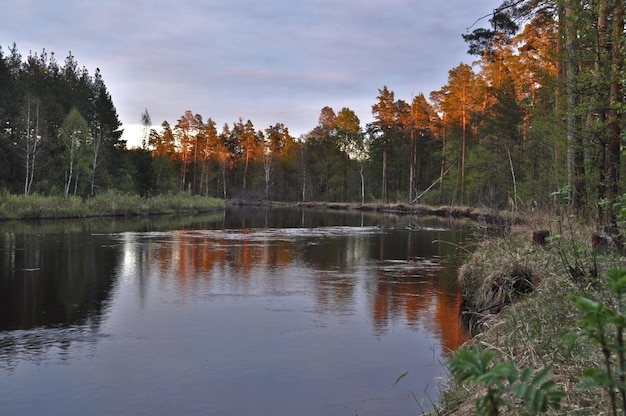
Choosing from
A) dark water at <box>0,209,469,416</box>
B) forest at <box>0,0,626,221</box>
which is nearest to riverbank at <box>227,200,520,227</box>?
forest at <box>0,0,626,221</box>

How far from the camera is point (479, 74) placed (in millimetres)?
44812

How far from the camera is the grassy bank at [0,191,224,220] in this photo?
31719 mm

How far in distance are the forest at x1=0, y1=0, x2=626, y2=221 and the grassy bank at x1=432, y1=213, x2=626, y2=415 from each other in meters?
0.92

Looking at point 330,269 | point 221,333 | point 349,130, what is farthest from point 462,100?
point 221,333

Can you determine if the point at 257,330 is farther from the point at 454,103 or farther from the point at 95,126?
the point at 95,126

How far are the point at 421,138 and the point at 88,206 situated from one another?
36.8 metres

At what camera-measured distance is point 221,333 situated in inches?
324

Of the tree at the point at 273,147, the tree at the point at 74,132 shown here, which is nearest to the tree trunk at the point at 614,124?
the tree at the point at 74,132

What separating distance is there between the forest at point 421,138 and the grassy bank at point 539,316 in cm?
92

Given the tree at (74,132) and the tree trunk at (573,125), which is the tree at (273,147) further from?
the tree trunk at (573,125)

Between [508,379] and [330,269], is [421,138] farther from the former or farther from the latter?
[508,379]

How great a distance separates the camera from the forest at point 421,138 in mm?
10133

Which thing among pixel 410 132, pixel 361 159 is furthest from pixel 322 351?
pixel 361 159

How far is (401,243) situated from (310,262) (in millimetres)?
7300
